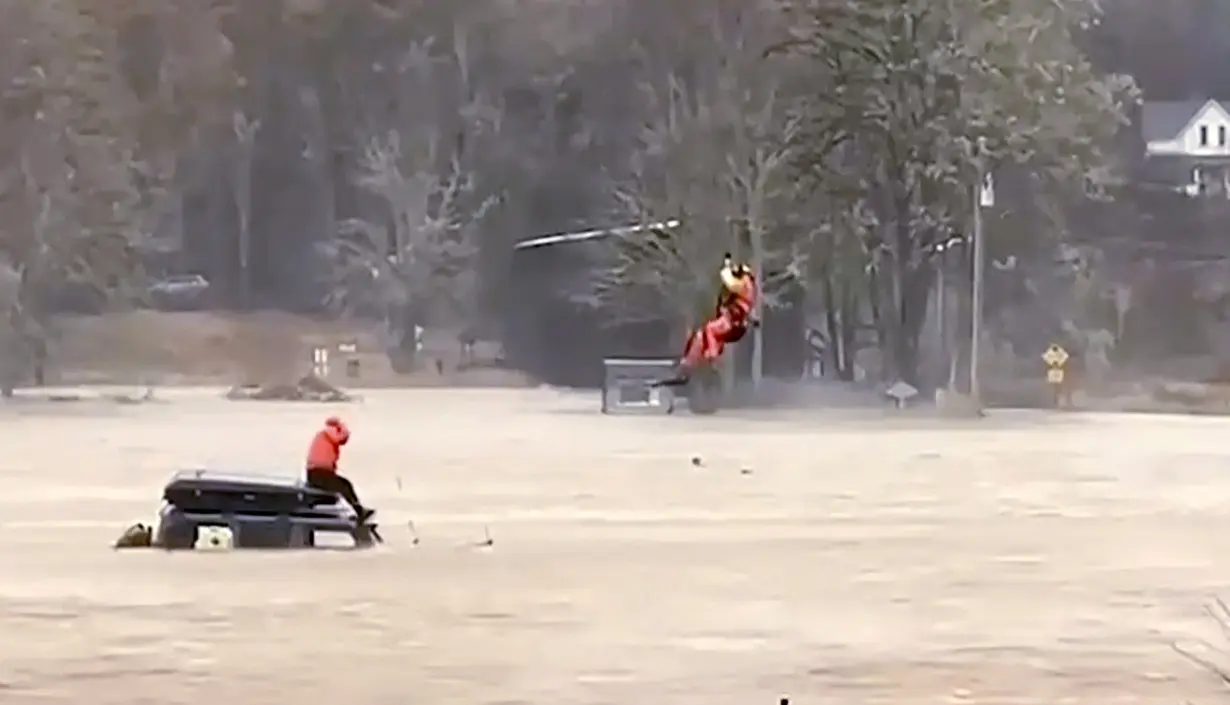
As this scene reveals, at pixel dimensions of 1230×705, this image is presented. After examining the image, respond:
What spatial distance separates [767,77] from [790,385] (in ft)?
0.99

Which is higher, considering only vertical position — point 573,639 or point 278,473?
point 278,473

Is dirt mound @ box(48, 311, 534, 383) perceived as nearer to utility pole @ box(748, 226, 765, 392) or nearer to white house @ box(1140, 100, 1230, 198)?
utility pole @ box(748, 226, 765, 392)

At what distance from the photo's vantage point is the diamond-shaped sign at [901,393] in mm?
1759

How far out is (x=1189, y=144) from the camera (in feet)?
5.93

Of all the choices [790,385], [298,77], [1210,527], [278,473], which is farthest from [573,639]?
[298,77]

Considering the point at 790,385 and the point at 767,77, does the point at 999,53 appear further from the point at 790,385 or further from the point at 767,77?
the point at 790,385

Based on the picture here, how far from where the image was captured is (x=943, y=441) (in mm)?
1730

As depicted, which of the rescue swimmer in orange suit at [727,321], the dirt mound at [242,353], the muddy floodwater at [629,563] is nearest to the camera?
the muddy floodwater at [629,563]

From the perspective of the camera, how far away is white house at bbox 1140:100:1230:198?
1761mm

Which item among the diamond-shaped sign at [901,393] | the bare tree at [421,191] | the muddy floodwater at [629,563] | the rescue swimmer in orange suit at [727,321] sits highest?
the bare tree at [421,191]

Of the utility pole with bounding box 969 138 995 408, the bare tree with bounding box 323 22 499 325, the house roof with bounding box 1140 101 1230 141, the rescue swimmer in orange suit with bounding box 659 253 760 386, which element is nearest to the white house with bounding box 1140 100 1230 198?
the house roof with bounding box 1140 101 1230 141

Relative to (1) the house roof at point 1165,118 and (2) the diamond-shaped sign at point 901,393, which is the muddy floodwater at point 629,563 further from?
(1) the house roof at point 1165,118

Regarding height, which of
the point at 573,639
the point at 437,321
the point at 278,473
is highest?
the point at 437,321

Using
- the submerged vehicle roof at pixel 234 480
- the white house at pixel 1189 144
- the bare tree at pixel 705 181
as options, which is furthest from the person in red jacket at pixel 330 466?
the white house at pixel 1189 144
